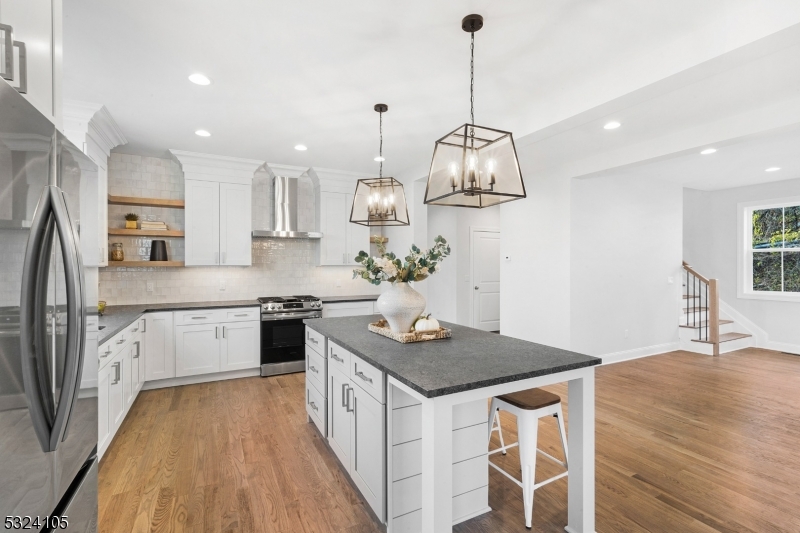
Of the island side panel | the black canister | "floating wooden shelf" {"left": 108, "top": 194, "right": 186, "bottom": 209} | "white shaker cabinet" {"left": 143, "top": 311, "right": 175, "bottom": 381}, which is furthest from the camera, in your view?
the black canister

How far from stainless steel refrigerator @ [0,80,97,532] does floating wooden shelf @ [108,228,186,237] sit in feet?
12.0

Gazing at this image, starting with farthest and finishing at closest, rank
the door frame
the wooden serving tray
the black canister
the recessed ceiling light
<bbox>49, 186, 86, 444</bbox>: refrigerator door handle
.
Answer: the door frame, the black canister, the recessed ceiling light, the wooden serving tray, <bbox>49, 186, 86, 444</bbox>: refrigerator door handle

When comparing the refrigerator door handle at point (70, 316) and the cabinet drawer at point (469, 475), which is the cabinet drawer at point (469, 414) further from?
the refrigerator door handle at point (70, 316)

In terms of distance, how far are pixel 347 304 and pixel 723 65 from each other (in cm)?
429

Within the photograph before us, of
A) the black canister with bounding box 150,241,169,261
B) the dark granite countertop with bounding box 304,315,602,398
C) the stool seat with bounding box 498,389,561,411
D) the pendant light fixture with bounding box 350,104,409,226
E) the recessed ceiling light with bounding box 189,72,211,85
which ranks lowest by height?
the stool seat with bounding box 498,389,561,411

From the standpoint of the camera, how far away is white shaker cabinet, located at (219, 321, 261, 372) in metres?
4.54

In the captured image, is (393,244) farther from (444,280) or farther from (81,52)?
(81,52)

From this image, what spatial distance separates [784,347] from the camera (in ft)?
19.9

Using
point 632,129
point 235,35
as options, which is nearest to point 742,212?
point 632,129

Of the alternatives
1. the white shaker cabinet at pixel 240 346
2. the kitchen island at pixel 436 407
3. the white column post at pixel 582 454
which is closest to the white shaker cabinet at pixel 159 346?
the white shaker cabinet at pixel 240 346

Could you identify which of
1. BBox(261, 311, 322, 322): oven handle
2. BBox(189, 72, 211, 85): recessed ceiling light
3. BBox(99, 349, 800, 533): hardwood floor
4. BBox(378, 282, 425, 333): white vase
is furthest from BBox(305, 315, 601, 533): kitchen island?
BBox(261, 311, 322, 322): oven handle

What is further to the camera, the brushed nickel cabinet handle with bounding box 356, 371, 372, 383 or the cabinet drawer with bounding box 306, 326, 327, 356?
the cabinet drawer with bounding box 306, 326, 327, 356

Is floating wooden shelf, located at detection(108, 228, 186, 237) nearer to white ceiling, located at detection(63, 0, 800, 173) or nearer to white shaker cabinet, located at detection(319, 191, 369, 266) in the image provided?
white ceiling, located at detection(63, 0, 800, 173)

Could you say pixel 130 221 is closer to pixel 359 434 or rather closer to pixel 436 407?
pixel 359 434
